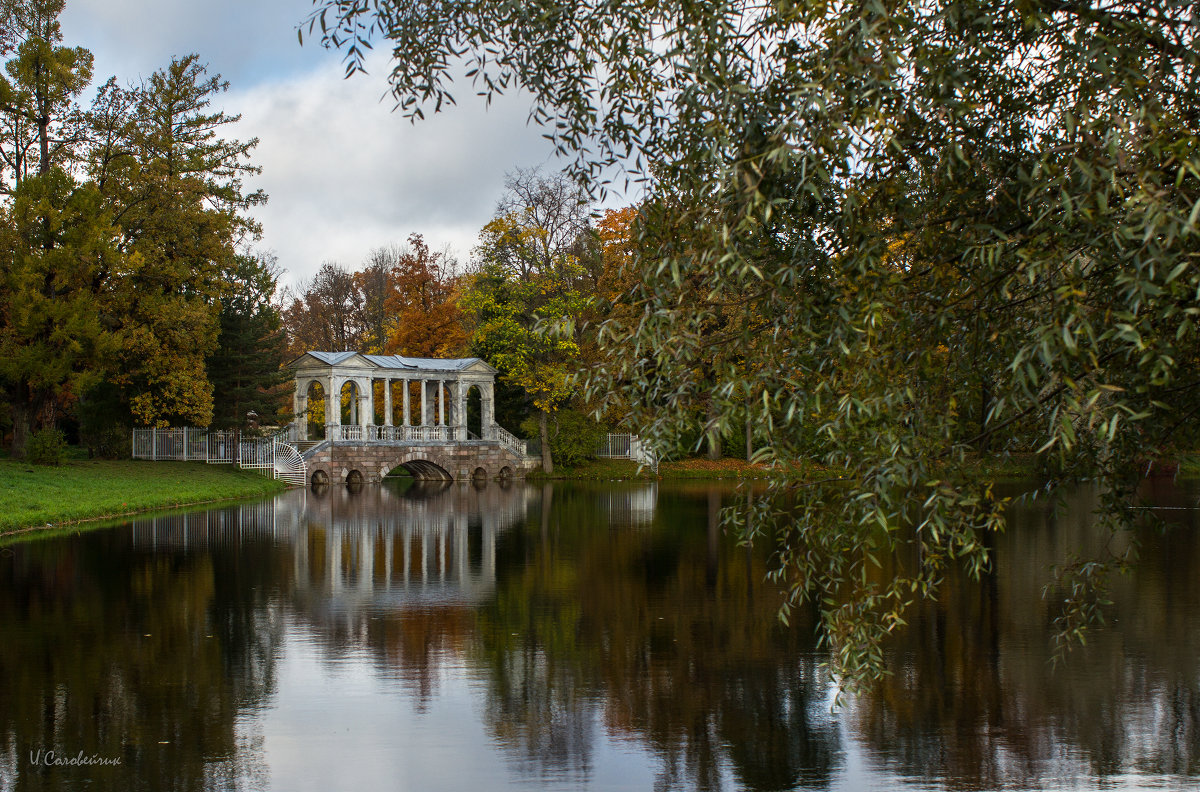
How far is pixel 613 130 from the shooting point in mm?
5633

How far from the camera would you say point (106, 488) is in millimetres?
25984

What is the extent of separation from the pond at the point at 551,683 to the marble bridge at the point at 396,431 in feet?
76.8

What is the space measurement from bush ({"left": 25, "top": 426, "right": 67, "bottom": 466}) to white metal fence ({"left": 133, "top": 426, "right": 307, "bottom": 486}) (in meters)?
6.13

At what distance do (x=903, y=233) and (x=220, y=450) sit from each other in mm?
34311

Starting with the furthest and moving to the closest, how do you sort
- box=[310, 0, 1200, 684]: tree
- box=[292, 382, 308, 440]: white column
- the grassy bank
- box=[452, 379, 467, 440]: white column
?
1. box=[452, 379, 467, 440]: white column
2. box=[292, 382, 308, 440]: white column
3. the grassy bank
4. box=[310, 0, 1200, 684]: tree

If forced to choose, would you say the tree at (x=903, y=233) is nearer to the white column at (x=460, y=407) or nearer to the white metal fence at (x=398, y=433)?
the white metal fence at (x=398, y=433)

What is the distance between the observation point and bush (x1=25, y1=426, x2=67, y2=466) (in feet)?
91.8

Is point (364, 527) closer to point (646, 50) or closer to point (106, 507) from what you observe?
point (106, 507)

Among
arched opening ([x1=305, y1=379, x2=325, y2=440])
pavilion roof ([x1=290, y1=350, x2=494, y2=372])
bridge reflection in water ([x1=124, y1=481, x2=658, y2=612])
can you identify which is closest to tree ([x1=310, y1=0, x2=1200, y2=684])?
bridge reflection in water ([x1=124, y1=481, x2=658, y2=612])

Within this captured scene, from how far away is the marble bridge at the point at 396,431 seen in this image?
38969 mm

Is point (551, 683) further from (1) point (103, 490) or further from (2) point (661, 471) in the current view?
(2) point (661, 471)

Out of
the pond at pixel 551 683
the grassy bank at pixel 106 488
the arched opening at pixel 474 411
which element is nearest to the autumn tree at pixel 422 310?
the arched opening at pixel 474 411

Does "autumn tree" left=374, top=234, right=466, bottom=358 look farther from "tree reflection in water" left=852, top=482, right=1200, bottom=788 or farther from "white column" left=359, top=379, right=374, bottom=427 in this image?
"tree reflection in water" left=852, top=482, right=1200, bottom=788

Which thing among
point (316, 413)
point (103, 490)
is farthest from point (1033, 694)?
point (316, 413)
